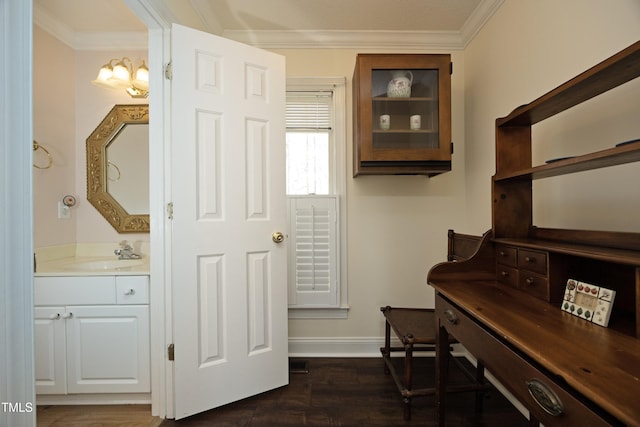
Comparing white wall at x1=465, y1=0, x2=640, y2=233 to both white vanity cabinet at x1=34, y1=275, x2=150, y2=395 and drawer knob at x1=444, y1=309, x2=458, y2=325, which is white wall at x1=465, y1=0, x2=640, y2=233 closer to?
drawer knob at x1=444, y1=309, x2=458, y2=325

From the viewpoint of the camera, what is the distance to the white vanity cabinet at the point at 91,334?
158cm

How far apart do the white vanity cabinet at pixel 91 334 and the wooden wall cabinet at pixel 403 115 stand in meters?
1.68

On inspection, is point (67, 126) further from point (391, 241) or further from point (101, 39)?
point (391, 241)

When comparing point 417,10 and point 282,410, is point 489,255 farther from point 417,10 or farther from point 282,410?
point 417,10

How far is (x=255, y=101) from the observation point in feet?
5.59

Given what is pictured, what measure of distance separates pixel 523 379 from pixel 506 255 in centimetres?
67

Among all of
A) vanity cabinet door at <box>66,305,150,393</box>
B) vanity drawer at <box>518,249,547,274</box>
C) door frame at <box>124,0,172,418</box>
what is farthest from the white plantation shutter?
vanity drawer at <box>518,249,547,274</box>

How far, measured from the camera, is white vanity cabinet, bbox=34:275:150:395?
5.17 feet

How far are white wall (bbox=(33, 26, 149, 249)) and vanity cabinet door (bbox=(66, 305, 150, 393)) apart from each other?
642mm

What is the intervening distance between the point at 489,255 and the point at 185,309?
1.65 m

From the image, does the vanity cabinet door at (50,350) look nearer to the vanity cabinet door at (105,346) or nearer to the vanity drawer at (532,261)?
the vanity cabinet door at (105,346)

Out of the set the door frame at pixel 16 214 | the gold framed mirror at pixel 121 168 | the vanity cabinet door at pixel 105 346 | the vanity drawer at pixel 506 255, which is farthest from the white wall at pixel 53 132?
the vanity drawer at pixel 506 255

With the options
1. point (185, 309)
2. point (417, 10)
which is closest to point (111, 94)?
point (185, 309)

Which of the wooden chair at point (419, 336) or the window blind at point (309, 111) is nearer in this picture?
the wooden chair at point (419, 336)
